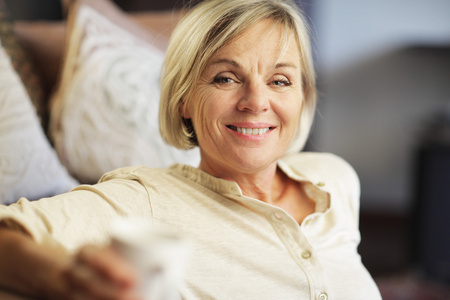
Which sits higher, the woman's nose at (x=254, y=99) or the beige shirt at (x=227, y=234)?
the woman's nose at (x=254, y=99)

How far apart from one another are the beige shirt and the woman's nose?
0.51 ft

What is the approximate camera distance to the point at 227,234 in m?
0.87

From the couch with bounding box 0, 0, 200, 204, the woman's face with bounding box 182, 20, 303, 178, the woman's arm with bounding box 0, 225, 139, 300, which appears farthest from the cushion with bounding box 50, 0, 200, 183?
the woman's arm with bounding box 0, 225, 139, 300

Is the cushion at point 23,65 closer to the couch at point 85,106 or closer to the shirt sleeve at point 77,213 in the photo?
the couch at point 85,106

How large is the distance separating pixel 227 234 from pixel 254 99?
27 cm

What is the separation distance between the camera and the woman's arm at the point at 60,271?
0.45m

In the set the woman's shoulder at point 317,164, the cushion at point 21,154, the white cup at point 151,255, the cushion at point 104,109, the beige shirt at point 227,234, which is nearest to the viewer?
the white cup at point 151,255

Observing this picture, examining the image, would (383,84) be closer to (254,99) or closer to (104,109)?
(104,109)

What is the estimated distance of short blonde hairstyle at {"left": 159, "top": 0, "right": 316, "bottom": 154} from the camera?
898 mm

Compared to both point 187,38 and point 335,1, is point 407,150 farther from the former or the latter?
point 187,38

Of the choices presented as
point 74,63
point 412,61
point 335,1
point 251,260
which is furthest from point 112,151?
point 412,61

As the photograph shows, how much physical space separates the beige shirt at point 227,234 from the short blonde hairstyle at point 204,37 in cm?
14

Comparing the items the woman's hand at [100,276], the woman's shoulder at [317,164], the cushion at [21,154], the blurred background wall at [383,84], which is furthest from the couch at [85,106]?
the blurred background wall at [383,84]

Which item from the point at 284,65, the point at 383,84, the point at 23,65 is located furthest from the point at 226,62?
the point at 383,84
